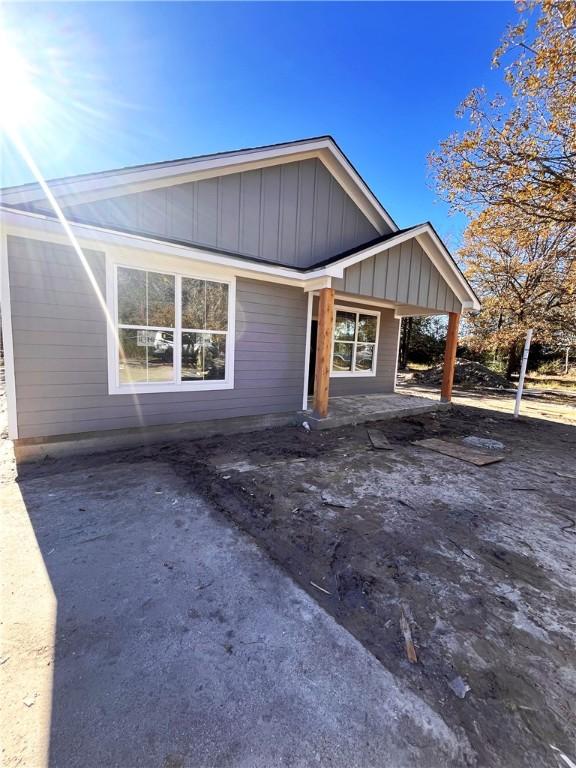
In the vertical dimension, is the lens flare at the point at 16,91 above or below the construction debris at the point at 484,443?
above

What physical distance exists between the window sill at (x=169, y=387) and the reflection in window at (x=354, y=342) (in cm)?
384

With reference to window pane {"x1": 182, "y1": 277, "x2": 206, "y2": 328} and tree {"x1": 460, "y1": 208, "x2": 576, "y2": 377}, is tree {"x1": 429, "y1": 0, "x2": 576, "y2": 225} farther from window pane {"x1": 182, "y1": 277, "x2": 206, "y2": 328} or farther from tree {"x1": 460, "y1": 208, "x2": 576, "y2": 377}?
tree {"x1": 460, "y1": 208, "x2": 576, "y2": 377}

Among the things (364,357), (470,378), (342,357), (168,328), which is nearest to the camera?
(168,328)

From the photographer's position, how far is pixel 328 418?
6480mm

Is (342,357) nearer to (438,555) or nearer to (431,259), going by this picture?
(431,259)

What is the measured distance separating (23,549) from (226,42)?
26.8ft

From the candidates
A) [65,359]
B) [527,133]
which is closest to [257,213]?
[65,359]

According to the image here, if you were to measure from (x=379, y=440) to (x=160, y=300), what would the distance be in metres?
4.28

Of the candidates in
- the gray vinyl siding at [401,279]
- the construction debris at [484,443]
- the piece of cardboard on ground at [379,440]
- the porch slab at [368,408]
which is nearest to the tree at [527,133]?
the gray vinyl siding at [401,279]

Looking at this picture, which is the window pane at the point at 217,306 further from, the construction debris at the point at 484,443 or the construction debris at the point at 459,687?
the construction debris at the point at 459,687

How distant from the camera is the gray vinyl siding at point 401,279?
6.29 m

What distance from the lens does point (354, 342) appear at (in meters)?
9.01

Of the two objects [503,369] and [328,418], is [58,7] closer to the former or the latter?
[328,418]

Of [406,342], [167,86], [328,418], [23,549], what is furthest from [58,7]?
[406,342]
